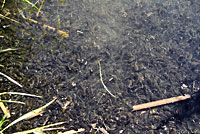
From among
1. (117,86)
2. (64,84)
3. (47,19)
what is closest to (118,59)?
(117,86)

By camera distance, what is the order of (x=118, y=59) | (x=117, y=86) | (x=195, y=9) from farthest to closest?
(x=195, y=9) < (x=118, y=59) < (x=117, y=86)

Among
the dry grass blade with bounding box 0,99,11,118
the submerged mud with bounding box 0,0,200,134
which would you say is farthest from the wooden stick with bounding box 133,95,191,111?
the dry grass blade with bounding box 0,99,11,118

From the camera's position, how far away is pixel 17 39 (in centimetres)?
209

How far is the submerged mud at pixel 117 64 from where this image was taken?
1838 mm

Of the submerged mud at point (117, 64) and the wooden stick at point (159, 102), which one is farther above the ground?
the submerged mud at point (117, 64)

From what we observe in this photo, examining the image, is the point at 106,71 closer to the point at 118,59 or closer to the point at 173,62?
the point at 118,59

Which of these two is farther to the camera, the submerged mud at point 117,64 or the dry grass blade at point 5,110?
the submerged mud at point 117,64

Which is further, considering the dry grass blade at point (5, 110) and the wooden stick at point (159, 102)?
the wooden stick at point (159, 102)

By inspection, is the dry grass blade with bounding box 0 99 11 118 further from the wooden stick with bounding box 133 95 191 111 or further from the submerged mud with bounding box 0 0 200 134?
the wooden stick with bounding box 133 95 191 111

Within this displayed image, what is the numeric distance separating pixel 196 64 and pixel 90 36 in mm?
1143

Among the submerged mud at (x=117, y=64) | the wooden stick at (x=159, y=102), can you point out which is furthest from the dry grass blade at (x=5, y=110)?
the wooden stick at (x=159, y=102)

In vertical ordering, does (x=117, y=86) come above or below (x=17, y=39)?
below

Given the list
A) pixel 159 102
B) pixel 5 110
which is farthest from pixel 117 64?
pixel 5 110

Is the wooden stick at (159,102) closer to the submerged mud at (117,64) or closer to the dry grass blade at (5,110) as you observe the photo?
the submerged mud at (117,64)
